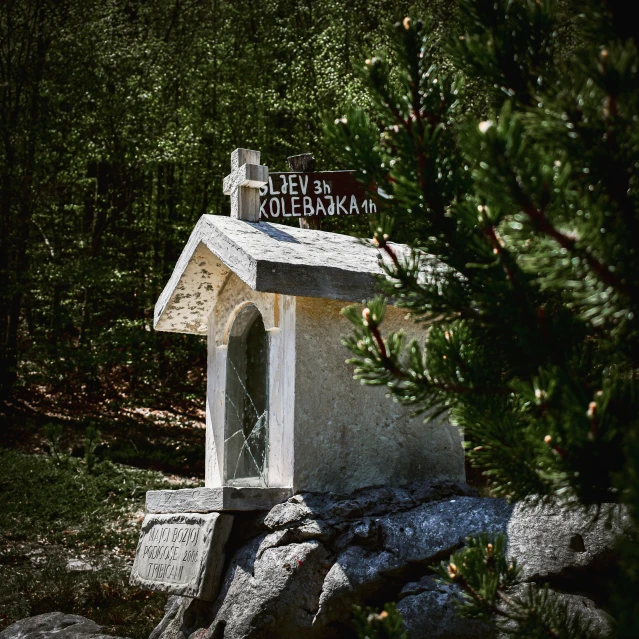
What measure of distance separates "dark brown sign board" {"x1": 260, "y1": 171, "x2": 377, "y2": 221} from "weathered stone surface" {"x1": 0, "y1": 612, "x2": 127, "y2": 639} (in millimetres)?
3727

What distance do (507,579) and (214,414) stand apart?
15.5 ft

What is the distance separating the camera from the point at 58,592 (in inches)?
321

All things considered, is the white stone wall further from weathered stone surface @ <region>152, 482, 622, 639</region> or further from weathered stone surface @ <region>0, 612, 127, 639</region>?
weathered stone surface @ <region>0, 612, 127, 639</region>

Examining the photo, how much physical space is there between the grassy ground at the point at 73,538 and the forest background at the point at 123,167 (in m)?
1.91

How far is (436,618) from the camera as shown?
4.73 m

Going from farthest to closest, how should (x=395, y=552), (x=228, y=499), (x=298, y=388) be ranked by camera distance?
1. (x=298, y=388)
2. (x=228, y=499)
3. (x=395, y=552)

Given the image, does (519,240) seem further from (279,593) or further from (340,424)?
(340,424)

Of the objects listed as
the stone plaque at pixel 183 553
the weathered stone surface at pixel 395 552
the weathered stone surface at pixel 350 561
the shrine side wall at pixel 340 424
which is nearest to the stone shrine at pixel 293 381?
the shrine side wall at pixel 340 424

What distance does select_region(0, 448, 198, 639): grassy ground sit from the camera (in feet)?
26.2

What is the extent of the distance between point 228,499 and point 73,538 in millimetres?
5628

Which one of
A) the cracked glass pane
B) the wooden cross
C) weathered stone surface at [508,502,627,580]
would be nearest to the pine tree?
weathered stone surface at [508,502,627,580]

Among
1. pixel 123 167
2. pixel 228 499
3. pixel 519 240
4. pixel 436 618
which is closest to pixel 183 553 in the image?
pixel 228 499

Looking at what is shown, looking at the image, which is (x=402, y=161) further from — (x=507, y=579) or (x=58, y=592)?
(x=58, y=592)

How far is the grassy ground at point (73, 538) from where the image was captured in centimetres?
797
